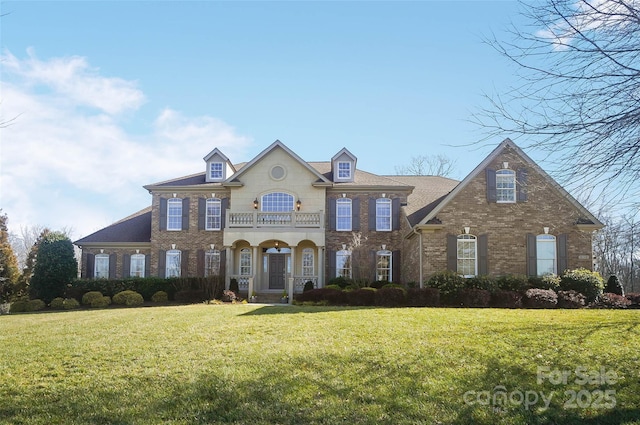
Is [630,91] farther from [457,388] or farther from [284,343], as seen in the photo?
[284,343]

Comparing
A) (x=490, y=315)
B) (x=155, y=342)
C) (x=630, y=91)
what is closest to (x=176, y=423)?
(x=155, y=342)

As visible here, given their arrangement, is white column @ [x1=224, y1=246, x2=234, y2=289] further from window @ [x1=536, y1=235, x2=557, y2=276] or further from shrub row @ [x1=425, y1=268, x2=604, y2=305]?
window @ [x1=536, y1=235, x2=557, y2=276]

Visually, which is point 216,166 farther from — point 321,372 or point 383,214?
point 321,372

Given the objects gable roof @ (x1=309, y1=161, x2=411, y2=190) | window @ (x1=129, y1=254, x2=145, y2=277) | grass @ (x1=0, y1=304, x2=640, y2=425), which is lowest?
grass @ (x1=0, y1=304, x2=640, y2=425)

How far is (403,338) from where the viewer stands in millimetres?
11078

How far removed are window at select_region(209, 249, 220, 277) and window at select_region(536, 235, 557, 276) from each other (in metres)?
15.2

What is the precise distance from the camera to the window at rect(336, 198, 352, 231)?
28.4 m

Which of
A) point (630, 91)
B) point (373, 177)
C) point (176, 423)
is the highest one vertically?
point (373, 177)

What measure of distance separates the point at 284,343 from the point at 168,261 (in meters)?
19.2

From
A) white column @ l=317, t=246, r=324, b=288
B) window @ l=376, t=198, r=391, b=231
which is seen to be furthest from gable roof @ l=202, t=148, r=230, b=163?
window @ l=376, t=198, r=391, b=231

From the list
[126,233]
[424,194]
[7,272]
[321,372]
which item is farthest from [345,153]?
[321,372]

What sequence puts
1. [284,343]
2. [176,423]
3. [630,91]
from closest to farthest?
[176,423] < [630,91] < [284,343]

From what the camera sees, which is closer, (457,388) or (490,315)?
(457,388)

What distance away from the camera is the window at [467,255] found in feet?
72.9
